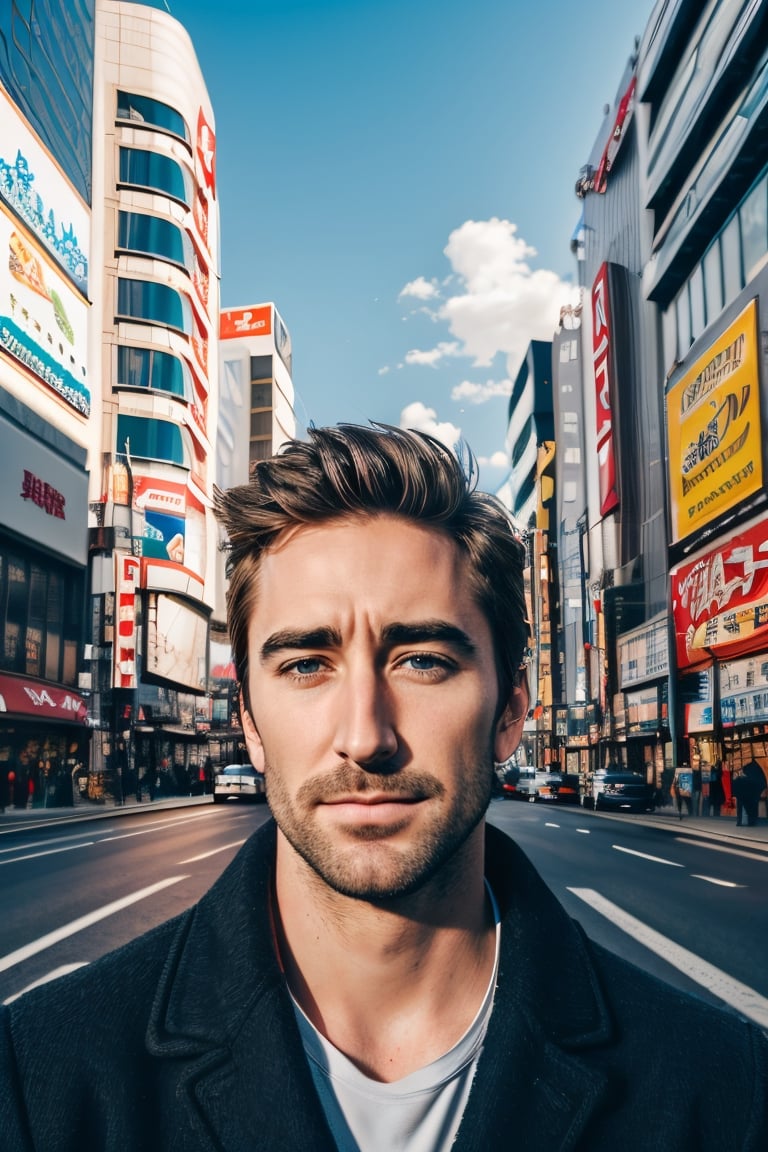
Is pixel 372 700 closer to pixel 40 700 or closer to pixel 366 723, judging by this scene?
pixel 366 723

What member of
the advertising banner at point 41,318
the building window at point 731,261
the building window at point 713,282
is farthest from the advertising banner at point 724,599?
the advertising banner at point 41,318

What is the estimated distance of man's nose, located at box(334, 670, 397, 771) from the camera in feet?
7.34

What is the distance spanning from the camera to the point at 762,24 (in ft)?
134

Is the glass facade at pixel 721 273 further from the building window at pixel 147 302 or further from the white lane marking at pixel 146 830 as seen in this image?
the building window at pixel 147 302

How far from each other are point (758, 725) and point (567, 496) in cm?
6670

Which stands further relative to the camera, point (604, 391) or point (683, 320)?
point (604, 391)

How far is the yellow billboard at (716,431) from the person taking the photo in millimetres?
39500

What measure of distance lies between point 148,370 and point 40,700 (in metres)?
32.4

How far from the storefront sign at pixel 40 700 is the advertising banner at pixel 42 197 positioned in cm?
2205

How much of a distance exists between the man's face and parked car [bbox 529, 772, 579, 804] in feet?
154

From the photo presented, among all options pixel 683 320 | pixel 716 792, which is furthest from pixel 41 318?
pixel 716 792

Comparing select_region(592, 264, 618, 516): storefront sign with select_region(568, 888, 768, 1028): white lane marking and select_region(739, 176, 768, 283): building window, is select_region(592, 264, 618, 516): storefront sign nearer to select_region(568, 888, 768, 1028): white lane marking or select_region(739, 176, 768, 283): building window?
select_region(739, 176, 768, 283): building window

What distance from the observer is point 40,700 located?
46250 millimetres

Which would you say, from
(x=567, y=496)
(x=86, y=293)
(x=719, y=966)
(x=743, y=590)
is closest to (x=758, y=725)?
(x=743, y=590)
